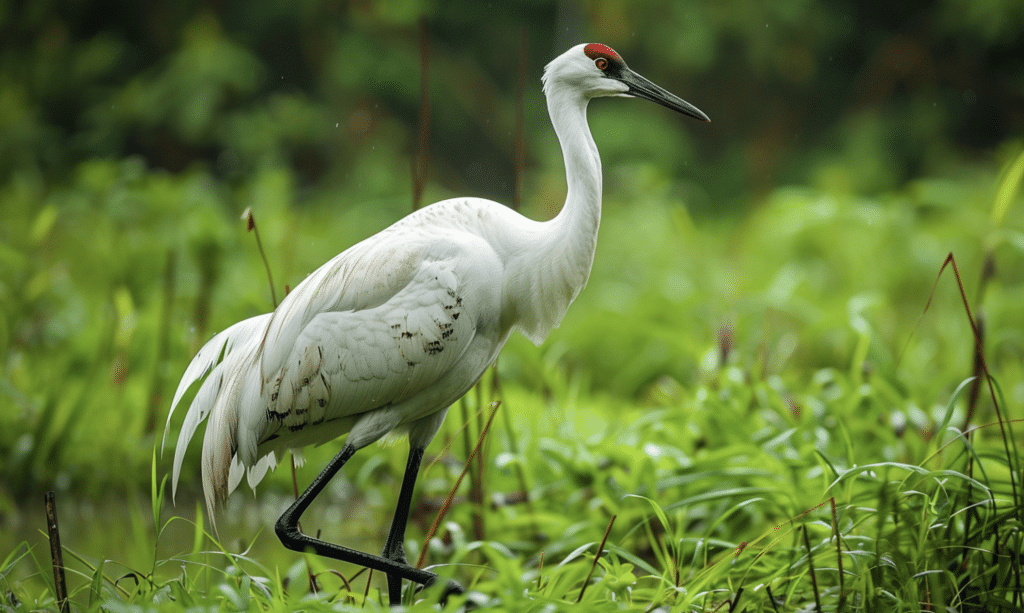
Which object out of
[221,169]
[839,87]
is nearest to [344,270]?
[221,169]

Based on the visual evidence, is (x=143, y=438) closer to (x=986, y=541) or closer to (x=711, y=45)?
(x=986, y=541)

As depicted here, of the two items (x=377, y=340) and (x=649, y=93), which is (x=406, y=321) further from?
(x=649, y=93)

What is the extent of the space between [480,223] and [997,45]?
30.3 feet

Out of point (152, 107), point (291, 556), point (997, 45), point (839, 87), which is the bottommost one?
point (291, 556)

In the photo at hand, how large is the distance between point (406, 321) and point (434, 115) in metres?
A: 7.32

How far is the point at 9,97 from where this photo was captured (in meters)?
7.04

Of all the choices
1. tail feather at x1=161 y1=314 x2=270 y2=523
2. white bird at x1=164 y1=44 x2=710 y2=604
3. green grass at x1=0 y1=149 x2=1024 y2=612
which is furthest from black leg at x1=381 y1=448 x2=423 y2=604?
tail feather at x1=161 y1=314 x2=270 y2=523

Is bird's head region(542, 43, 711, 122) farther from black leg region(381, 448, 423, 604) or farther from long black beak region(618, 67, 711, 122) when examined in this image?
black leg region(381, 448, 423, 604)

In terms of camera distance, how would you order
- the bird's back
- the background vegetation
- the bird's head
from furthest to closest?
the background vegetation
the bird's head
the bird's back

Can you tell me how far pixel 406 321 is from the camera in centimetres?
187

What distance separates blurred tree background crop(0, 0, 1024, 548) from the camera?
5547 millimetres

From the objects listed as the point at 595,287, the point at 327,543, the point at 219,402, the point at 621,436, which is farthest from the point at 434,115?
the point at 327,543

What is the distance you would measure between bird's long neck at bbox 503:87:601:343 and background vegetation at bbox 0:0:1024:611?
1.80ft

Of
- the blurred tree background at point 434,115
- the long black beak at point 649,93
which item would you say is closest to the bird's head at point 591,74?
the long black beak at point 649,93
